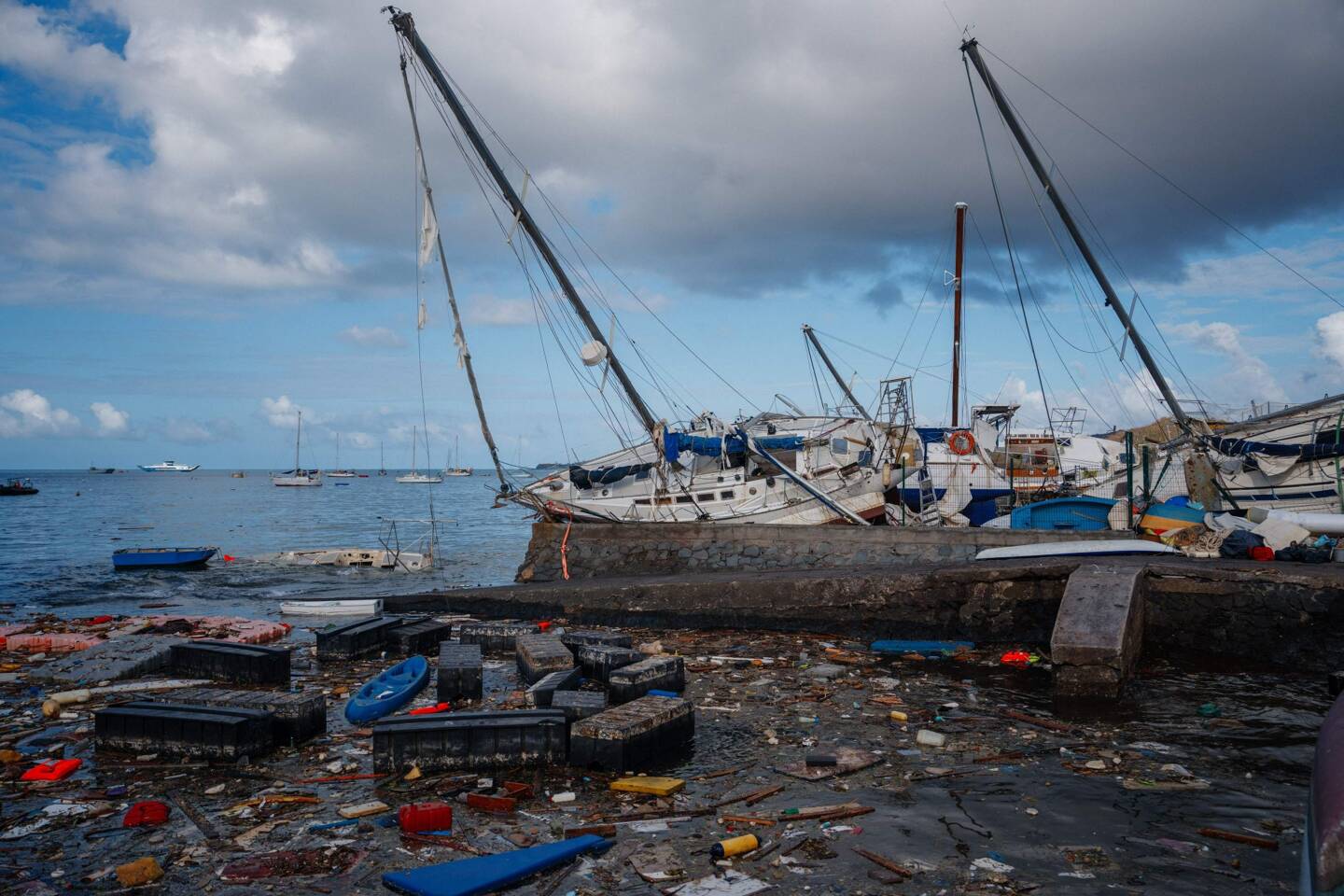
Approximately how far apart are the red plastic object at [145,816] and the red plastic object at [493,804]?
170 centimetres

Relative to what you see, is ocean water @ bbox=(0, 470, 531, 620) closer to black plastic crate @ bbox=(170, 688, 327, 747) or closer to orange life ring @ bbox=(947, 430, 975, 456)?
black plastic crate @ bbox=(170, 688, 327, 747)

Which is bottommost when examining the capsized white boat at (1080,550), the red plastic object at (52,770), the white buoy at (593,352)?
the red plastic object at (52,770)

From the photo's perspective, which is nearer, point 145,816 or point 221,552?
point 145,816

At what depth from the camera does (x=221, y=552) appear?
31.8 m

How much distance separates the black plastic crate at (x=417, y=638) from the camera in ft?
30.9

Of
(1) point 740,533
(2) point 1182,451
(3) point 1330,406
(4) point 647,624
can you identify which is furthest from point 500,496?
(3) point 1330,406

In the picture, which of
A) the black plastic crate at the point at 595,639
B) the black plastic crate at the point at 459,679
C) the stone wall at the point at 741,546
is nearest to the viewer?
the black plastic crate at the point at 459,679

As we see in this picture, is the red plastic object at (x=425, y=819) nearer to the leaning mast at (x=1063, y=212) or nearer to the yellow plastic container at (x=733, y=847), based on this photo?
the yellow plastic container at (x=733, y=847)

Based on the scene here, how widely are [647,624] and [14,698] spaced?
6.73m

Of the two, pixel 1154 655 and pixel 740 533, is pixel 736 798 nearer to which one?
pixel 1154 655

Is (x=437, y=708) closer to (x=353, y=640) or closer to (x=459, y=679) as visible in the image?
(x=459, y=679)

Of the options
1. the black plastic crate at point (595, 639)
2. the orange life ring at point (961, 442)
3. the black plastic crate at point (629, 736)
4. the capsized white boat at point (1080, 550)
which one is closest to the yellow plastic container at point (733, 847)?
the black plastic crate at point (629, 736)

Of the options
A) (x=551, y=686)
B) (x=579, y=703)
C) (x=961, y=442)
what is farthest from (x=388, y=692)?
(x=961, y=442)

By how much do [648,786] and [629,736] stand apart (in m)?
0.35
